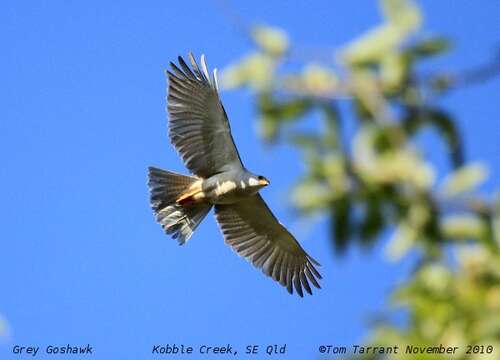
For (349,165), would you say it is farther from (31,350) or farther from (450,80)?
(31,350)

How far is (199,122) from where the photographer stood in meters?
9.42

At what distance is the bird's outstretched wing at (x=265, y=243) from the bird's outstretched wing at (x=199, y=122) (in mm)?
698

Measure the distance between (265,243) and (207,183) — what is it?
1.51 m

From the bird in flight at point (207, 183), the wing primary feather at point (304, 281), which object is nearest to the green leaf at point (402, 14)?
the bird in flight at point (207, 183)

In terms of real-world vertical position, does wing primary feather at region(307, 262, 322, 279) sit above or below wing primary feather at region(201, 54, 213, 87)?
below

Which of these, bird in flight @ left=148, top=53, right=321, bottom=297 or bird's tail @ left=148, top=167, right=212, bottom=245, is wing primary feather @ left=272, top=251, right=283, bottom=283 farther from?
bird's tail @ left=148, top=167, right=212, bottom=245

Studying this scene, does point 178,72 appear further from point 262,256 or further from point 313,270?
point 313,270

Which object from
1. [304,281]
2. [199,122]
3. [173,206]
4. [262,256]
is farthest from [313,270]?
[199,122]

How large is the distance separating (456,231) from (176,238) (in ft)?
27.4

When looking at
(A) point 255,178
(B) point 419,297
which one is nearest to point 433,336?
(B) point 419,297

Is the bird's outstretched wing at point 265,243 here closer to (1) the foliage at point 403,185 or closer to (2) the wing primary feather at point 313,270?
(2) the wing primary feather at point 313,270

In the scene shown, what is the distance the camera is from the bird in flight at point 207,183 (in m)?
9.41

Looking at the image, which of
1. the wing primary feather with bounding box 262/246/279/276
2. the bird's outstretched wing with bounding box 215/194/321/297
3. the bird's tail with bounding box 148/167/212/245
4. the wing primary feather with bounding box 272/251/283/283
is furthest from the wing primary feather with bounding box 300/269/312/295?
the bird's tail with bounding box 148/167/212/245

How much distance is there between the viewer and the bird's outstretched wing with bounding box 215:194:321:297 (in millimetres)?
10281
